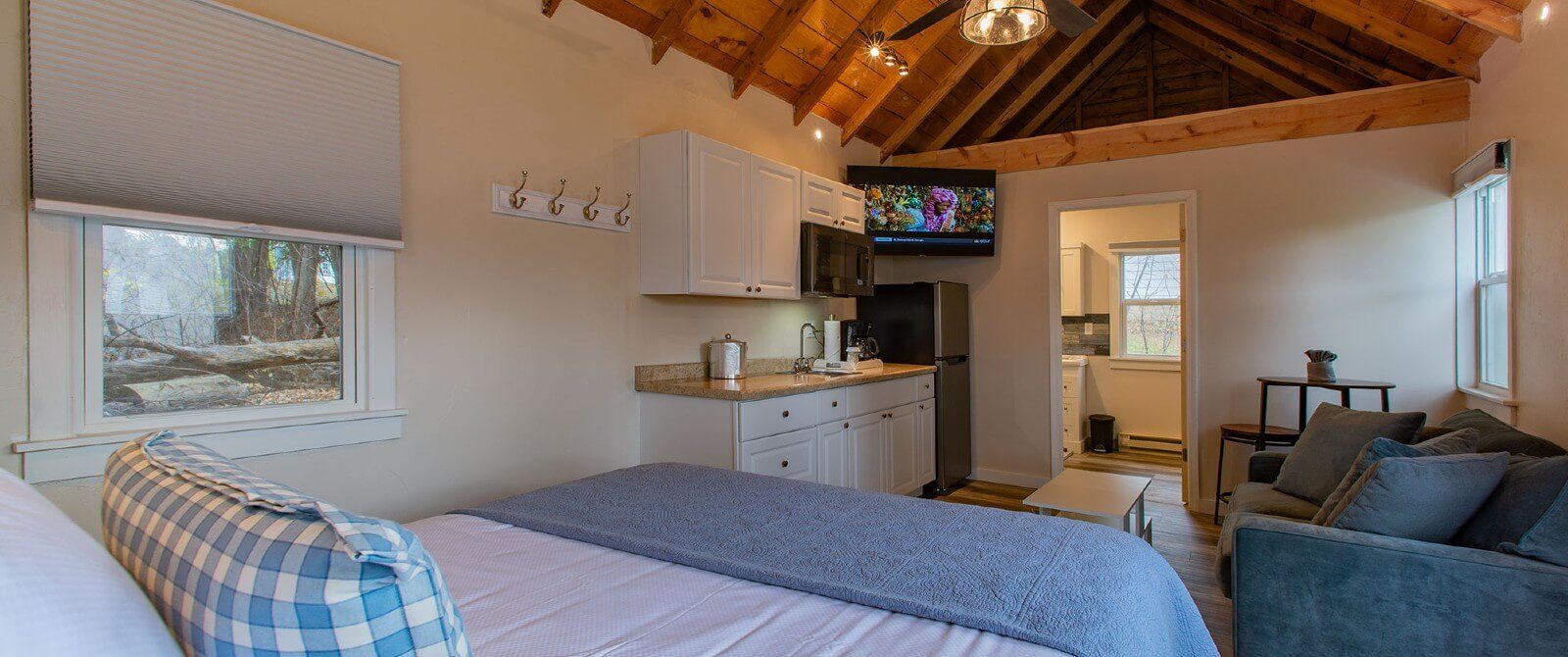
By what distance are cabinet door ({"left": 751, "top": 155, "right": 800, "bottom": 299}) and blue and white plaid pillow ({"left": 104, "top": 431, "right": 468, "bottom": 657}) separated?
9.83ft

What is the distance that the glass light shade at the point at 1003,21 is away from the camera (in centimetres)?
247

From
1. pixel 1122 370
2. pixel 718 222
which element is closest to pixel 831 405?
pixel 718 222

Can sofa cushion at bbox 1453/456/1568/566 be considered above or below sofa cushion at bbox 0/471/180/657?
below

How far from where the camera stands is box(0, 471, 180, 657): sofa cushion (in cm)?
49

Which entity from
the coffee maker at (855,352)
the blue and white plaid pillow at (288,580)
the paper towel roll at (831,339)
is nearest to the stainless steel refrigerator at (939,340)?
the coffee maker at (855,352)

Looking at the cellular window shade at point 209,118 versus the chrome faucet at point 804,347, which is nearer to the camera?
Result: the cellular window shade at point 209,118

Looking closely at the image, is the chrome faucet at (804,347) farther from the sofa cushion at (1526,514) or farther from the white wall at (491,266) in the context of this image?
the sofa cushion at (1526,514)

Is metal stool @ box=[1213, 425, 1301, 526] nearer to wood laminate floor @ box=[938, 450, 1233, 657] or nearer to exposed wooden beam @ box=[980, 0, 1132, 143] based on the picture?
wood laminate floor @ box=[938, 450, 1233, 657]

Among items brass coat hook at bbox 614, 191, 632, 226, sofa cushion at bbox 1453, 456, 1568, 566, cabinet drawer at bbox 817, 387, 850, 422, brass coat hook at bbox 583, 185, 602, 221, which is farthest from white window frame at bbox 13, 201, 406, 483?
sofa cushion at bbox 1453, 456, 1568, 566

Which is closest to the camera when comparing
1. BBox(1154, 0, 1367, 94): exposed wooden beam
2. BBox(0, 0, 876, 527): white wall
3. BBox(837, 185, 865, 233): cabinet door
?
BBox(0, 0, 876, 527): white wall

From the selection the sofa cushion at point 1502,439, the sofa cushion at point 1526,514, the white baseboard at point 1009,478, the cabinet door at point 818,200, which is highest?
the cabinet door at point 818,200

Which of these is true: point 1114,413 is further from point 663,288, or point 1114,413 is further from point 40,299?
point 40,299

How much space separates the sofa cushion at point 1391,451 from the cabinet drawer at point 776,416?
2007 millimetres

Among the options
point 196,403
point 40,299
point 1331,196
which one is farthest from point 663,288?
point 1331,196
